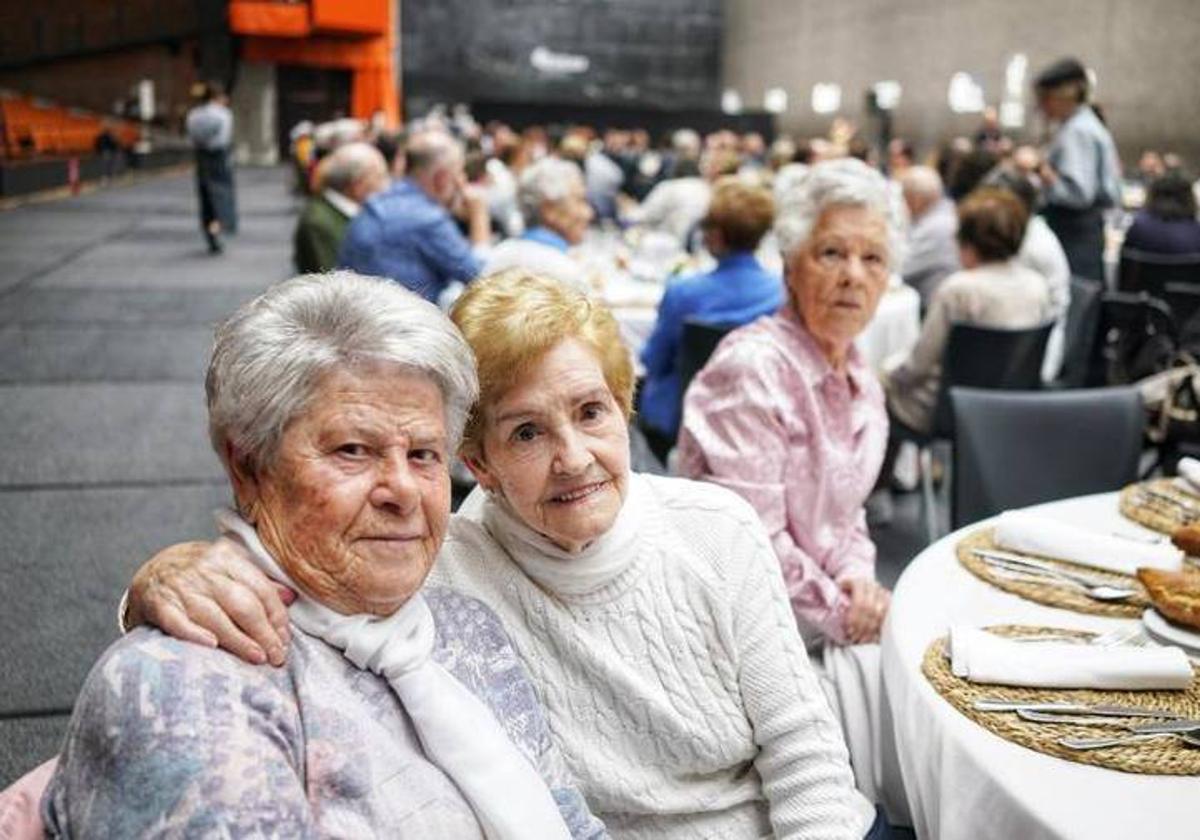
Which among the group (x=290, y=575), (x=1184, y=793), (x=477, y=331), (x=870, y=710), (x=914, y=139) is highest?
(x=914, y=139)

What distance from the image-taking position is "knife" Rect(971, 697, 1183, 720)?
141 cm

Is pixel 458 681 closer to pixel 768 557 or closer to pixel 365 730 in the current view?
pixel 365 730

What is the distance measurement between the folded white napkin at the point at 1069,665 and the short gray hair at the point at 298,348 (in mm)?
821

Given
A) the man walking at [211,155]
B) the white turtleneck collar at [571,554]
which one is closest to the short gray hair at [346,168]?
the white turtleneck collar at [571,554]

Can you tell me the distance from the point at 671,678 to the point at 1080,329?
4.07 meters

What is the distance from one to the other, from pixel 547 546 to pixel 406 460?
36 centimetres

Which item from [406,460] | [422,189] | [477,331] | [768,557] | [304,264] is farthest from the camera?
[304,264]

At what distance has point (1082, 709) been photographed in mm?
1419

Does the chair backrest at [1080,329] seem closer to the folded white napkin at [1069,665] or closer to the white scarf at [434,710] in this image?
the folded white napkin at [1069,665]

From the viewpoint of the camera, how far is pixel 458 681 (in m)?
1.27

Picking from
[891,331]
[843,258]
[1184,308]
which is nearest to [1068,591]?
[843,258]

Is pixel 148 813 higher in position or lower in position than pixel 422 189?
lower

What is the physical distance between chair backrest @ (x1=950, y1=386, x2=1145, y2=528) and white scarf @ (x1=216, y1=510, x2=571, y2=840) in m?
1.88

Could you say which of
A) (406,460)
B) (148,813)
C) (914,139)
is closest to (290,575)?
(406,460)
